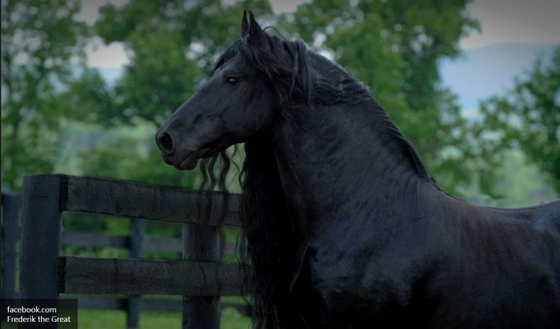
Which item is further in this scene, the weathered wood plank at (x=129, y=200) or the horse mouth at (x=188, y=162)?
the weathered wood plank at (x=129, y=200)

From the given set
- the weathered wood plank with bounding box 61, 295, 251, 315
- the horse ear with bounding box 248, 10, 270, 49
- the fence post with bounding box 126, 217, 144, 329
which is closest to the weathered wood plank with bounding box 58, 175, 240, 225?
the horse ear with bounding box 248, 10, 270, 49

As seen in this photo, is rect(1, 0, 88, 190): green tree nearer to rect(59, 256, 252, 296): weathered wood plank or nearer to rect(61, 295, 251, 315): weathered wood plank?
rect(61, 295, 251, 315): weathered wood plank

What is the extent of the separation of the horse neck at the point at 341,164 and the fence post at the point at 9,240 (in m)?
7.57

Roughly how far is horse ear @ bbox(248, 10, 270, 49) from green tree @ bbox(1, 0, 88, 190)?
25.7 m

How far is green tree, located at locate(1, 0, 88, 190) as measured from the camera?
1157 inches

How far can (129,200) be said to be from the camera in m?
4.91

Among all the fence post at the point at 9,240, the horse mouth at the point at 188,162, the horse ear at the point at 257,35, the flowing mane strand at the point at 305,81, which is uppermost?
the fence post at the point at 9,240

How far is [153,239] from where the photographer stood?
1323 cm

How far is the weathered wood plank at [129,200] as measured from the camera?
454 cm

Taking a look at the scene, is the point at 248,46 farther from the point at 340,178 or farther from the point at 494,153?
the point at 494,153

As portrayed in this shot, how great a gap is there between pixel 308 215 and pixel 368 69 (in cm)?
2116

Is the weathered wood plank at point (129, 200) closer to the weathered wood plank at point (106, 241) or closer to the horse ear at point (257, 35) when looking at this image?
the horse ear at point (257, 35)

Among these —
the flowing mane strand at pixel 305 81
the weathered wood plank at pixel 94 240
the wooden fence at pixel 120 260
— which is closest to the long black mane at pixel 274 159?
the flowing mane strand at pixel 305 81

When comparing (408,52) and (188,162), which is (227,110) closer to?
(188,162)
